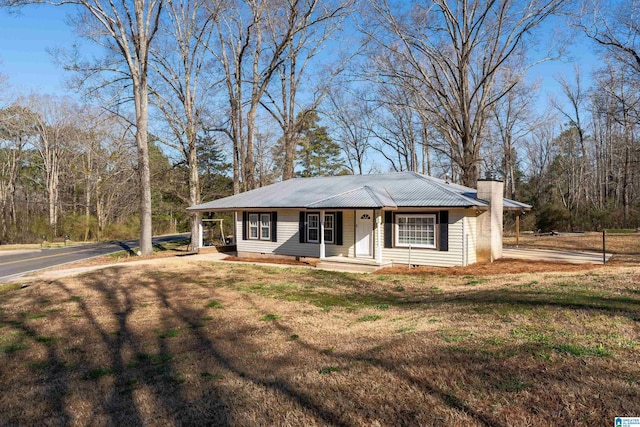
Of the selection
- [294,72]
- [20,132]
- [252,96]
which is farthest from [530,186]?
[20,132]

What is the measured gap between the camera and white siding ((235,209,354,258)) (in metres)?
16.6

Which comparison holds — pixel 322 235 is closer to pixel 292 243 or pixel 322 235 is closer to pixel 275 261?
pixel 292 243

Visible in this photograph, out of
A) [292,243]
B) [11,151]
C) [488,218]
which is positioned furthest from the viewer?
[11,151]

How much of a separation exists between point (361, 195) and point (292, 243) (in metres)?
4.10

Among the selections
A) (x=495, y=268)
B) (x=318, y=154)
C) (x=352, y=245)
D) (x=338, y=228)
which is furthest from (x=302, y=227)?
(x=318, y=154)

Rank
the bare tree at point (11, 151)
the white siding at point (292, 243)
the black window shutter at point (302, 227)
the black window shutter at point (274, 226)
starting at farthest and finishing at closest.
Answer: the bare tree at point (11, 151), the black window shutter at point (274, 226), the black window shutter at point (302, 227), the white siding at point (292, 243)

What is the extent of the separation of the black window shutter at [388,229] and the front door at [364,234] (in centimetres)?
58

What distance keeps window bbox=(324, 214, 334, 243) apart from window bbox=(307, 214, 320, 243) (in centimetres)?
40

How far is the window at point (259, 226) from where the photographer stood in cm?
1904

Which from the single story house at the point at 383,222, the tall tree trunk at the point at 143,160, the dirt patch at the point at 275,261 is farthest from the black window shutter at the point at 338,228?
the tall tree trunk at the point at 143,160

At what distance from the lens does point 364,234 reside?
16172 millimetres

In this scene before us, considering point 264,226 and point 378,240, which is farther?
point 264,226

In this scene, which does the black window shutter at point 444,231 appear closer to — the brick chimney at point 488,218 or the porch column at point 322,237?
the brick chimney at point 488,218

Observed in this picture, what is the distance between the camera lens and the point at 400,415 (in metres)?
3.38
